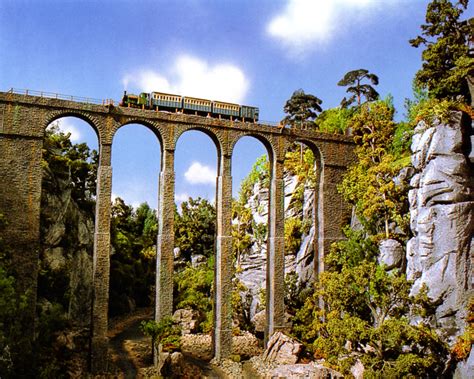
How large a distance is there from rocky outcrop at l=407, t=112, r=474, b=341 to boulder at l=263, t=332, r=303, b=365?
7961 millimetres

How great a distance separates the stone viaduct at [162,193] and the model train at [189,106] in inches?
A: 35.2

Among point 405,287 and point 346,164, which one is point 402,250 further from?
point 346,164

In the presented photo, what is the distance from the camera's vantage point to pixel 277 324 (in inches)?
1287

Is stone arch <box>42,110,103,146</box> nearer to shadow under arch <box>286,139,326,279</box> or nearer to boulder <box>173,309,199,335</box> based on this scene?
shadow under arch <box>286,139,326,279</box>

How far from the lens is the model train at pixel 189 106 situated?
31.1 meters

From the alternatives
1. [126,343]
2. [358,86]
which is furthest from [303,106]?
[126,343]

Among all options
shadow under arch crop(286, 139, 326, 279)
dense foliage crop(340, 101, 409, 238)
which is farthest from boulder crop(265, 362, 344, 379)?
dense foliage crop(340, 101, 409, 238)

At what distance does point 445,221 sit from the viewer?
27453mm

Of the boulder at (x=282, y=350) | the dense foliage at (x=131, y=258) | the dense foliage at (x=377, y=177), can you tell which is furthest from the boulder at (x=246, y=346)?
the dense foliage at (x=131, y=258)

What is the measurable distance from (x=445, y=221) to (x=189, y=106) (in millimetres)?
16481

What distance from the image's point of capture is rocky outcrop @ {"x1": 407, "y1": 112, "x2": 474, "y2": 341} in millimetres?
26875

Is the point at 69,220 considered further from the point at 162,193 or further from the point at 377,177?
the point at 377,177

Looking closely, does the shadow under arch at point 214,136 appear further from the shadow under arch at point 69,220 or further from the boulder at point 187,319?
the boulder at point 187,319

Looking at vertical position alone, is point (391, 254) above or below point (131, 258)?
above
